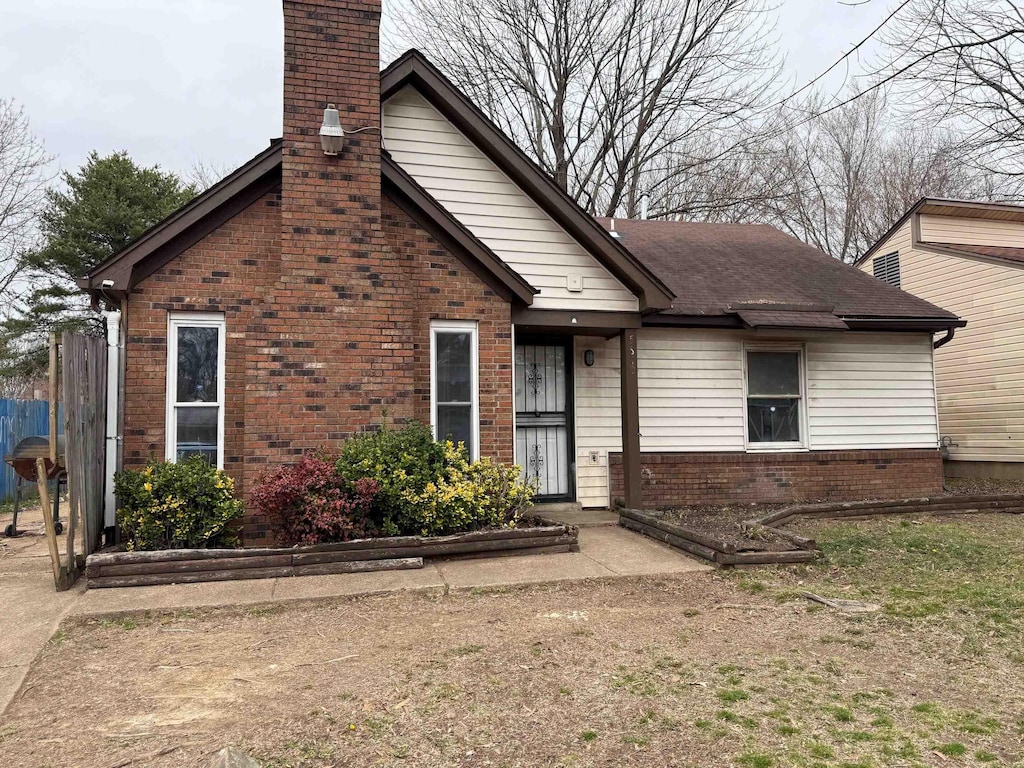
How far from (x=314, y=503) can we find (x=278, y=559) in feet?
1.84

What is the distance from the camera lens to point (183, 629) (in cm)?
484

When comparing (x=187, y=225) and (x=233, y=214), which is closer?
(x=187, y=225)

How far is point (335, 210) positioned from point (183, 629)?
14.0 ft

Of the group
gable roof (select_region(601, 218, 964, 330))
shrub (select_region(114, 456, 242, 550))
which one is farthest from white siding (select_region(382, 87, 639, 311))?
shrub (select_region(114, 456, 242, 550))

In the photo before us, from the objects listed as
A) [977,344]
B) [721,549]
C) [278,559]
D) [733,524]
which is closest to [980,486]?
[977,344]

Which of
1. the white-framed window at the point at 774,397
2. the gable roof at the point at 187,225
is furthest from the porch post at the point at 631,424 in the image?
the gable roof at the point at 187,225

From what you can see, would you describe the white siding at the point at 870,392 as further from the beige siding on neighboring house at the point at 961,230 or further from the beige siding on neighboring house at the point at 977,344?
the beige siding on neighboring house at the point at 961,230

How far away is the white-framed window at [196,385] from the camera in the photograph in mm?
7074

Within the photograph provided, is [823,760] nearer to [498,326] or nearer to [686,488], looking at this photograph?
[498,326]

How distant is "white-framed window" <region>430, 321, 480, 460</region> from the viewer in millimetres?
7914

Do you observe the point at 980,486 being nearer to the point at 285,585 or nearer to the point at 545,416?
the point at 545,416

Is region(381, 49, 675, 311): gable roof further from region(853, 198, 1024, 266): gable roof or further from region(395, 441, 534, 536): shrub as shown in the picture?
region(853, 198, 1024, 266): gable roof

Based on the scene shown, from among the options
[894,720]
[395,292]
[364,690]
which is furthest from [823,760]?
[395,292]

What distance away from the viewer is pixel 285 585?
18.9 ft
